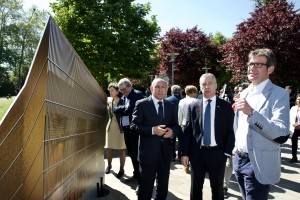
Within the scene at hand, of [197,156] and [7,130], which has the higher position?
[7,130]

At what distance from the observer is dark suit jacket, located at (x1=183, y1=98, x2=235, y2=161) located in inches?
141

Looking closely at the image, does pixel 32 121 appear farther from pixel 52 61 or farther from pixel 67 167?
pixel 67 167

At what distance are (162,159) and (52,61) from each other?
2.45 metres

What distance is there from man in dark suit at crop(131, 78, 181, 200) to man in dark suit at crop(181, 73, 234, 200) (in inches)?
14.5

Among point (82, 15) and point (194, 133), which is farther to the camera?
point (82, 15)

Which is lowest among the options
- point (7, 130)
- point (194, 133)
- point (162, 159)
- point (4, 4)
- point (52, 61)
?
point (162, 159)

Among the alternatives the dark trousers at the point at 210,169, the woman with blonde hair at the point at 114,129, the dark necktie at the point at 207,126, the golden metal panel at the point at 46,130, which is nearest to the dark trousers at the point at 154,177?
the dark trousers at the point at 210,169

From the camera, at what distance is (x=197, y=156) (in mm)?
3592

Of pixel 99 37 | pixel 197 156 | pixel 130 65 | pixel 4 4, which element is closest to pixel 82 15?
pixel 99 37

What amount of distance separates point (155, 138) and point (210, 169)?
2.79 feet

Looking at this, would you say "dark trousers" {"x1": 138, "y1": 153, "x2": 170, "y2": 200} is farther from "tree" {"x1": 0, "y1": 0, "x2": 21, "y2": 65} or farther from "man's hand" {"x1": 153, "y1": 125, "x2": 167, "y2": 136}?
"tree" {"x1": 0, "y1": 0, "x2": 21, "y2": 65}

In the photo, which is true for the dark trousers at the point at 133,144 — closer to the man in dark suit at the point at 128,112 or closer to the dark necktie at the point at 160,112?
the man in dark suit at the point at 128,112

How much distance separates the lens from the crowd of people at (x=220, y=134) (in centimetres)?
254

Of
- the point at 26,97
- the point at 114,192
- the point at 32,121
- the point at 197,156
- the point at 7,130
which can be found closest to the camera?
the point at 7,130
